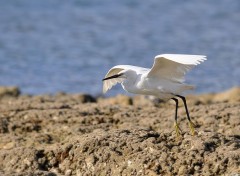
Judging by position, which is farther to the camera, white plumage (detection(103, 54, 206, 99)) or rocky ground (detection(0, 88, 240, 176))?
white plumage (detection(103, 54, 206, 99))

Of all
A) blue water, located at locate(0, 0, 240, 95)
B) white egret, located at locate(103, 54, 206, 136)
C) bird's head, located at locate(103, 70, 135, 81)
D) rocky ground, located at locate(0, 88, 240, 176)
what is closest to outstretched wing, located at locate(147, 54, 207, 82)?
white egret, located at locate(103, 54, 206, 136)

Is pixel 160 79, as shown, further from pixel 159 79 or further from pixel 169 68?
pixel 169 68

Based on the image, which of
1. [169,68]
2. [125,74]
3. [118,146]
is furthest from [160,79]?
[118,146]

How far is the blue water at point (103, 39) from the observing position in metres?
14.9

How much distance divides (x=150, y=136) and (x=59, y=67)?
9697mm

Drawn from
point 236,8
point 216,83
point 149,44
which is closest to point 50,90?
point 216,83

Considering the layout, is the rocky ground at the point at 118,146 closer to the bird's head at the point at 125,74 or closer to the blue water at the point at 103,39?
the bird's head at the point at 125,74

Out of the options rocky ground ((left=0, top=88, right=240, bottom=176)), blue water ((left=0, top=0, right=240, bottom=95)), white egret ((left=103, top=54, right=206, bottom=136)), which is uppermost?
blue water ((left=0, top=0, right=240, bottom=95))

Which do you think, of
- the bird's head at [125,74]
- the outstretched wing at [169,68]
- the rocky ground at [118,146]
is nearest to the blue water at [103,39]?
the rocky ground at [118,146]

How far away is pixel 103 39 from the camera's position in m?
18.6

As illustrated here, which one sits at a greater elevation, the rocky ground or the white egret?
the white egret

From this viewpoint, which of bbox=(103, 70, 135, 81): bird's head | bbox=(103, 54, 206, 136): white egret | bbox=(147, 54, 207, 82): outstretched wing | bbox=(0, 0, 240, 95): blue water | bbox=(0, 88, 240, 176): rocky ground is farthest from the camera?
bbox=(0, 0, 240, 95): blue water

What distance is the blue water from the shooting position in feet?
48.9

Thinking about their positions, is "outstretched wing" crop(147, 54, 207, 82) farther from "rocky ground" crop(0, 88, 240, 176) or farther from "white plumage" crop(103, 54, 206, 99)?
"rocky ground" crop(0, 88, 240, 176)
